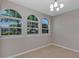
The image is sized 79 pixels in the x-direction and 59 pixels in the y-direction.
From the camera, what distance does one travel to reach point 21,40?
452 cm

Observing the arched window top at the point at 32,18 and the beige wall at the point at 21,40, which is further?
the arched window top at the point at 32,18

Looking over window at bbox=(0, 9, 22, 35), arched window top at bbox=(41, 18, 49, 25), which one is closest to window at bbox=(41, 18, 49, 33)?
arched window top at bbox=(41, 18, 49, 25)

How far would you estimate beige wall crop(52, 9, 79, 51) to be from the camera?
5.19 metres

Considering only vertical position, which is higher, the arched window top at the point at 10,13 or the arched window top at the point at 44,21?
the arched window top at the point at 10,13

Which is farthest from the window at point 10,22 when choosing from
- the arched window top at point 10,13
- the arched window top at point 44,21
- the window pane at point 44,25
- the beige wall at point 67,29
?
the beige wall at point 67,29

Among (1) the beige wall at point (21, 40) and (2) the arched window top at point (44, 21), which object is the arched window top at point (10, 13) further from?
(2) the arched window top at point (44, 21)

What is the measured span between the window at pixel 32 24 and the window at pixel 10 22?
0.59m

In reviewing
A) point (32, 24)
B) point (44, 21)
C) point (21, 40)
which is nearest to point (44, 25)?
point (44, 21)

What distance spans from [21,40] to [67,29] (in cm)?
291

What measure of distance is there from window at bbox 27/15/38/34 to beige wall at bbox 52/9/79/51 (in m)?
1.66

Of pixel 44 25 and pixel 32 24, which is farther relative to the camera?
pixel 44 25

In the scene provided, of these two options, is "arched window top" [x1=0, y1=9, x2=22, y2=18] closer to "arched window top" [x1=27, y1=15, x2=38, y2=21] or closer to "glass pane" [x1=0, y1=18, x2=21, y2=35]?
"glass pane" [x1=0, y1=18, x2=21, y2=35]

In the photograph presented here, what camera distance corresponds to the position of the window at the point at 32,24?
5.08m

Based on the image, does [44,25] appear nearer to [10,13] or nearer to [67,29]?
[67,29]
